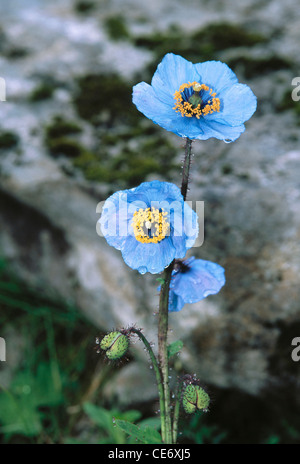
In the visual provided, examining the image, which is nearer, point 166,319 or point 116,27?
point 166,319

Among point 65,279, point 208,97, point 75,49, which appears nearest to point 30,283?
point 65,279

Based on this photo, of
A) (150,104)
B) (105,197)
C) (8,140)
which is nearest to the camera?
(150,104)

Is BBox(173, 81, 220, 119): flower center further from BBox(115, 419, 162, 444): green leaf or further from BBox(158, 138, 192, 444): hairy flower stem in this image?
BBox(115, 419, 162, 444): green leaf

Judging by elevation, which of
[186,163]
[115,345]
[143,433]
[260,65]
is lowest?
[143,433]

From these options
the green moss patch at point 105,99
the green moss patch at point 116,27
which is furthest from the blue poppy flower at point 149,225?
the green moss patch at point 116,27

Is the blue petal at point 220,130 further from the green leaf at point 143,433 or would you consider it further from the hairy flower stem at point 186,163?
the green leaf at point 143,433

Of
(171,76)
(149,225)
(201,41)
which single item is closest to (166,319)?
(149,225)

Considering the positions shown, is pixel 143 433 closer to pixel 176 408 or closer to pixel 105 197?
pixel 176 408
